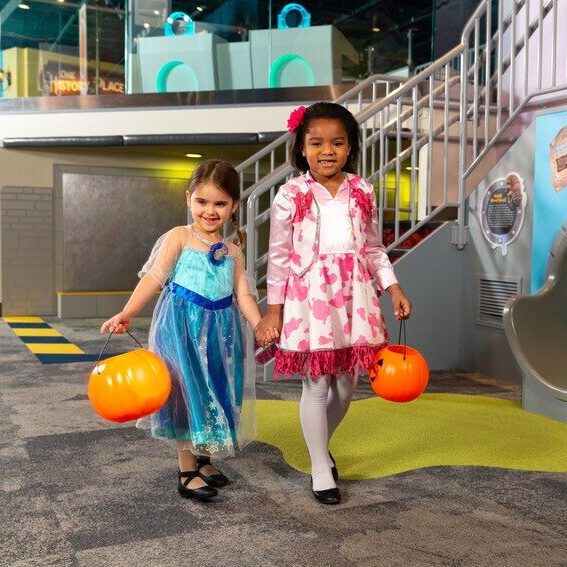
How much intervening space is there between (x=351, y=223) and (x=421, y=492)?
91 centimetres

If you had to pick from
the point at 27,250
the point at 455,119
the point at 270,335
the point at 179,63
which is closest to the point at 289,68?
the point at 179,63

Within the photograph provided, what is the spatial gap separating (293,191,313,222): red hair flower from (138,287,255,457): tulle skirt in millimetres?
382

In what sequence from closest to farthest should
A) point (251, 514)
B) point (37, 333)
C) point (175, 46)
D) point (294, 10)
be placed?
point (251, 514) → point (37, 333) → point (175, 46) → point (294, 10)

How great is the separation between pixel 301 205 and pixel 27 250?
239 inches

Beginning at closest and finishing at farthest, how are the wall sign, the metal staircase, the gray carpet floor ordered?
the gray carpet floor, the wall sign, the metal staircase

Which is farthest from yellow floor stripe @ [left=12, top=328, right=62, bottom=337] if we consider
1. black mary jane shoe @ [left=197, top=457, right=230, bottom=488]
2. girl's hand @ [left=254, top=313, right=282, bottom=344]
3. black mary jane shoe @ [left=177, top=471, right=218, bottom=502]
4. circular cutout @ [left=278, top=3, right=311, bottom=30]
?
girl's hand @ [left=254, top=313, right=282, bottom=344]

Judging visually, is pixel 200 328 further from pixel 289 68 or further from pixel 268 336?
pixel 289 68

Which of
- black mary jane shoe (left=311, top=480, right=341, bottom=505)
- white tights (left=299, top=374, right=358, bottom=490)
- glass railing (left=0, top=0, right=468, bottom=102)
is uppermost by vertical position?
glass railing (left=0, top=0, right=468, bottom=102)

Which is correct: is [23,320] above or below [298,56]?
below

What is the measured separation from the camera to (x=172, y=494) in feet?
7.76

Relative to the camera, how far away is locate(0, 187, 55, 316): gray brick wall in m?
7.63

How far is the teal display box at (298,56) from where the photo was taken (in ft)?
23.0

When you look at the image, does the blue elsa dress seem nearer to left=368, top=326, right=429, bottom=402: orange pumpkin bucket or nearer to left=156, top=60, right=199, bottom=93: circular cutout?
left=368, top=326, right=429, bottom=402: orange pumpkin bucket

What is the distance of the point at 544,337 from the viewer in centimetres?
351
